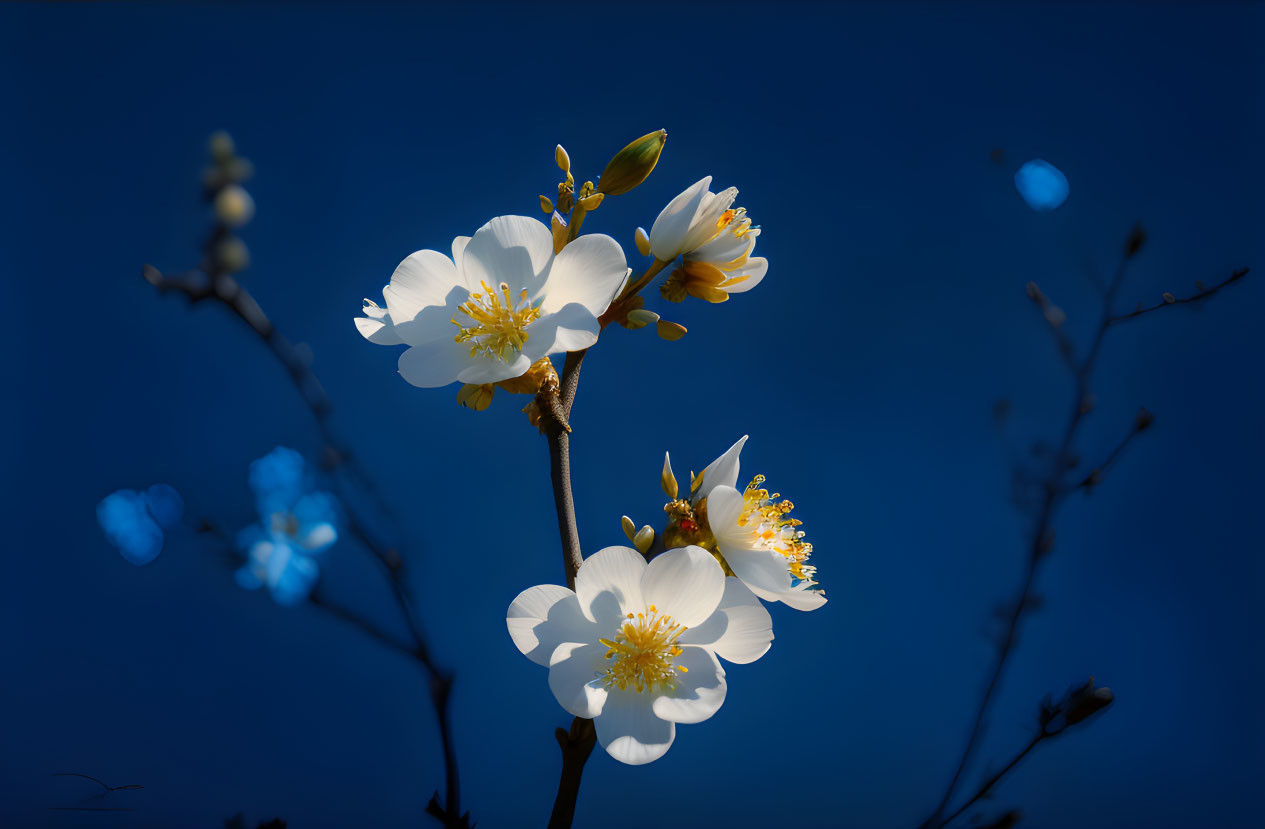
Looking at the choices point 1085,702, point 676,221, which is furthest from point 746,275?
point 1085,702

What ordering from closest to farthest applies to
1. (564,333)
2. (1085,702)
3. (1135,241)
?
(564,333) < (1085,702) < (1135,241)

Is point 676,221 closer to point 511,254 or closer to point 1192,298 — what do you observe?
point 511,254

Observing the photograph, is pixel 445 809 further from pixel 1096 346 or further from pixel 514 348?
pixel 1096 346

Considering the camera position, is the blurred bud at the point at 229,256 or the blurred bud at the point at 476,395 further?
the blurred bud at the point at 229,256

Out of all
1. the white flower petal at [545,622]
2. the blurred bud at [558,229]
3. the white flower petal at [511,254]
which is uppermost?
the blurred bud at [558,229]

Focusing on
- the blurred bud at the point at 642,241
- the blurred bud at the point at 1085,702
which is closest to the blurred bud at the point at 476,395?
the blurred bud at the point at 642,241

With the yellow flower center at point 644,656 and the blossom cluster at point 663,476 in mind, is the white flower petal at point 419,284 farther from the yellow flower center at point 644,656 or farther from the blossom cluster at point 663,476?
the yellow flower center at point 644,656

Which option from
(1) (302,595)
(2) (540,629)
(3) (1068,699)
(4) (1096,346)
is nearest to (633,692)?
(2) (540,629)

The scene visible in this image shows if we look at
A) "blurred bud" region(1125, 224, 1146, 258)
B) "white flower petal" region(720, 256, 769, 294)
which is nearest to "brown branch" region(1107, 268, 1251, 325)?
"blurred bud" region(1125, 224, 1146, 258)

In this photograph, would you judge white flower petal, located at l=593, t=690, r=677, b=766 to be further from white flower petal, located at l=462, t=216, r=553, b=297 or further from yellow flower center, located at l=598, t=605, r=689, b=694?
white flower petal, located at l=462, t=216, r=553, b=297
